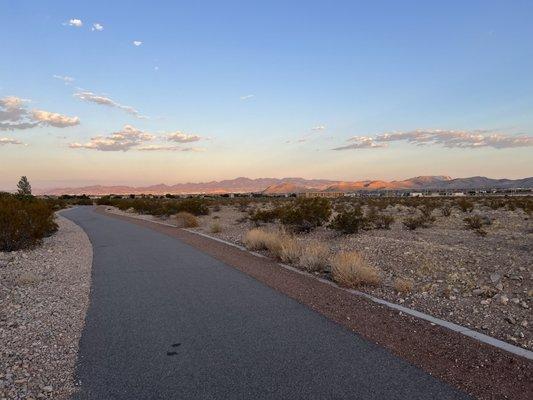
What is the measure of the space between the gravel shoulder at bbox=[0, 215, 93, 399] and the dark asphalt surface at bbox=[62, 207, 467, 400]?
0.27 metres

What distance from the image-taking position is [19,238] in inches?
709

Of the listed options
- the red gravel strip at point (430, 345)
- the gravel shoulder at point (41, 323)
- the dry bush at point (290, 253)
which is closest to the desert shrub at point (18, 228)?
the gravel shoulder at point (41, 323)

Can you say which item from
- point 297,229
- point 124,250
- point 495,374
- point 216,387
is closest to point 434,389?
point 495,374

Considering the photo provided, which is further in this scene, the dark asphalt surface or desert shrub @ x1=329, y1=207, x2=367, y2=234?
desert shrub @ x1=329, y1=207, x2=367, y2=234

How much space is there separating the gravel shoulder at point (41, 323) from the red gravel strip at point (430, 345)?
4.22 meters

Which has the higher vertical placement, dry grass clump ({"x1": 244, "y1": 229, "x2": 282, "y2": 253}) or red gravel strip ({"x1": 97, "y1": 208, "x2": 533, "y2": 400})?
dry grass clump ({"x1": 244, "y1": 229, "x2": 282, "y2": 253})

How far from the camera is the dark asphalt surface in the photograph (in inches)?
198

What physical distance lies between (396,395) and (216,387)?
1955 mm

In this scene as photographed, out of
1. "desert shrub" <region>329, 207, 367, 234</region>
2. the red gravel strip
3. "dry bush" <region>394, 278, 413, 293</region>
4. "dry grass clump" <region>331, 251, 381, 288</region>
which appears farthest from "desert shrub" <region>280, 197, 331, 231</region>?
"dry bush" <region>394, 278, 413, 293</region>

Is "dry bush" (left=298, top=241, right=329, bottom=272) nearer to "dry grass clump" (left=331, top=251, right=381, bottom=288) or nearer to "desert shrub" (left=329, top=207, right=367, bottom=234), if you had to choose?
"dry grass clump" (left=331, top=251, right=381, bottom=288)

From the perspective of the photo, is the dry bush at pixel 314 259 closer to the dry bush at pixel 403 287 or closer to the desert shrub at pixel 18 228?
the dry bush at pixel 403 287

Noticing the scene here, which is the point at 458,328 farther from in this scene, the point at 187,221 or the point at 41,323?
the point at 187,221

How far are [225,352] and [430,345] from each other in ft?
9.68

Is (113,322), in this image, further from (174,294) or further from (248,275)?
(248,275)
